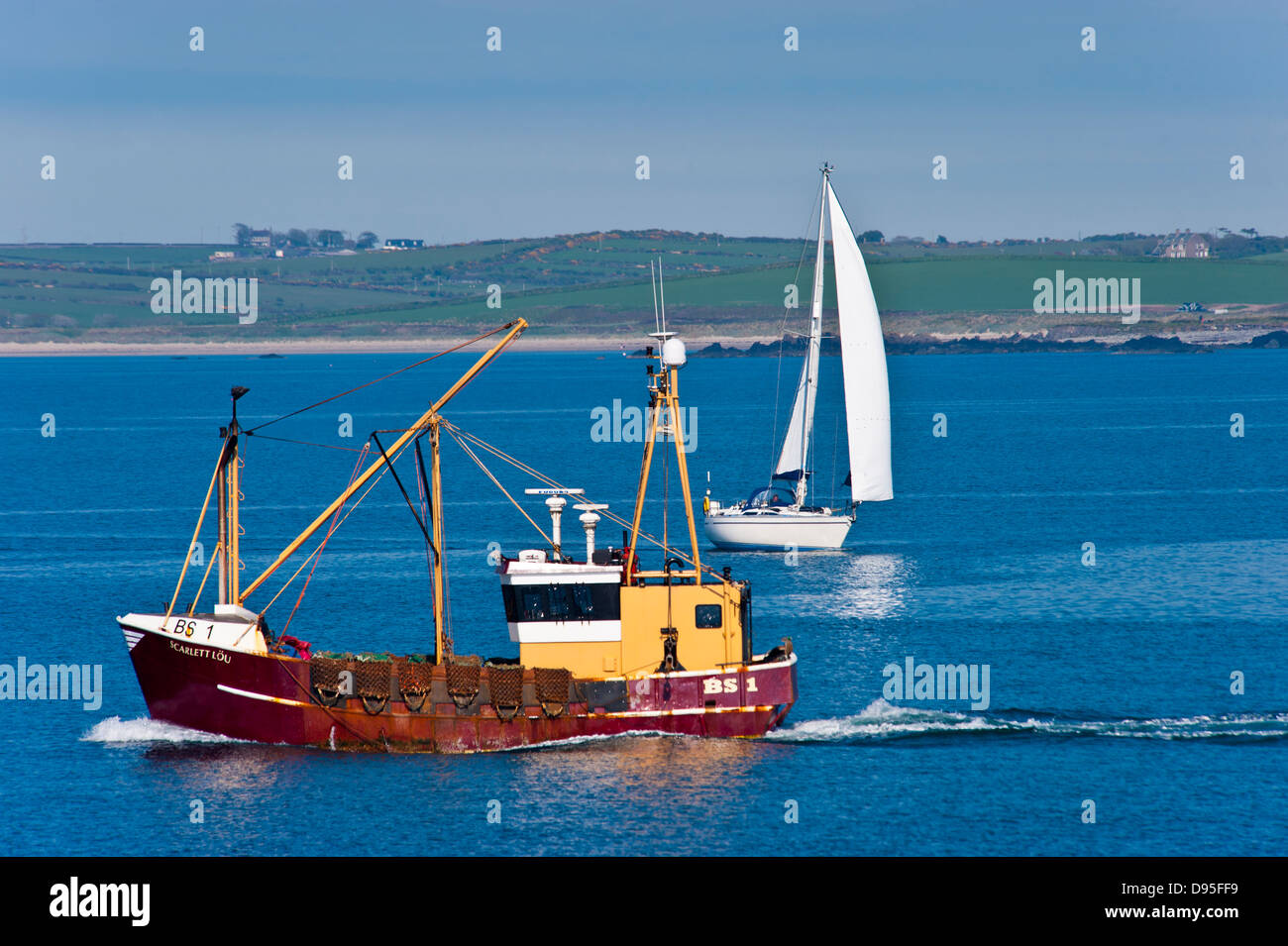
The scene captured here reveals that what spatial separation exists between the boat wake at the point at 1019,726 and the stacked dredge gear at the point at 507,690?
8585 mm

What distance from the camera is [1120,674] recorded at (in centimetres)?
5956

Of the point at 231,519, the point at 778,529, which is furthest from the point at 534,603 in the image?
the point at 778,529

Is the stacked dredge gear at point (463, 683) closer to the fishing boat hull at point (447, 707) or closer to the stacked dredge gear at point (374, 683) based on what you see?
the fishing boat hull at point (447, 707)

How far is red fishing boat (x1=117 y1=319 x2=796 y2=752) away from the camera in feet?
161

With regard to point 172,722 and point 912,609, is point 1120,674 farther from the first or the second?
point 172,722

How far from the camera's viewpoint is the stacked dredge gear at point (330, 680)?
160ft

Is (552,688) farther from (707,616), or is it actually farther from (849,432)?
(849,432)

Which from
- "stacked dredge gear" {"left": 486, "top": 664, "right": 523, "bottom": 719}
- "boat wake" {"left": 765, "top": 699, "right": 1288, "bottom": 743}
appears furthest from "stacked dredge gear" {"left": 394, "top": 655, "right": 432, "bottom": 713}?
"boat wake" {"left": 765, "top": 699, "right": 1288, "bottom": 743}

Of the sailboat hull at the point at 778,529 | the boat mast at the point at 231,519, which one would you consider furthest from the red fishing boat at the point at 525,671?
the sailboat hull at the point at 778,529

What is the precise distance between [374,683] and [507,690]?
4.26 m

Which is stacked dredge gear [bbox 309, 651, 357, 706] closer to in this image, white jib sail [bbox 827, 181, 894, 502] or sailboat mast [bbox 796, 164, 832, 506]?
sailboat mast [bbox 796, 164, 832, 506]

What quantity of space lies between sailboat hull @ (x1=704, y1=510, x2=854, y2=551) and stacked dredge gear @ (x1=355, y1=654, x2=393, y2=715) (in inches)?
1668
